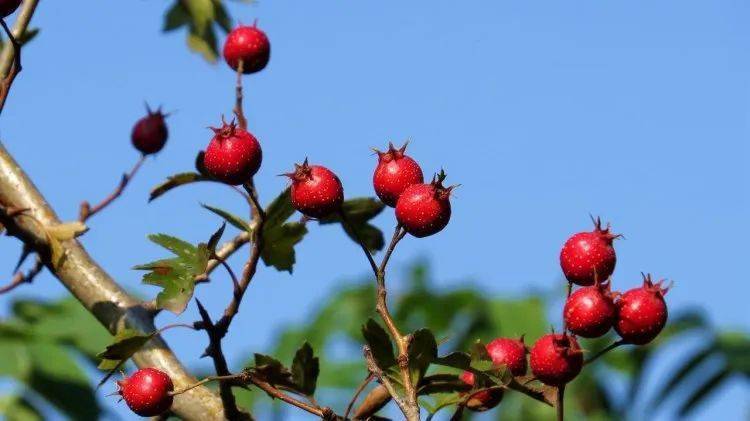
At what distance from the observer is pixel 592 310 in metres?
1.71

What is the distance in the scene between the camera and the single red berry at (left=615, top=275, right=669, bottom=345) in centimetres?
175

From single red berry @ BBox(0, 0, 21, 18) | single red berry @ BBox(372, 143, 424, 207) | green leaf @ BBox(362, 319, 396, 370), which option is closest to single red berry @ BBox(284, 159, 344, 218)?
single red berry @ BBox(372, 143, 424, 207)

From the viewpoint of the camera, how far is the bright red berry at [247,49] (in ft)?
8.54

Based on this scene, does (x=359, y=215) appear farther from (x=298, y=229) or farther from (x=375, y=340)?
(x=375, y=340)

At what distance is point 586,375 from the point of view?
676cm

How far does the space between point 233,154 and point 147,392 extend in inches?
14.7

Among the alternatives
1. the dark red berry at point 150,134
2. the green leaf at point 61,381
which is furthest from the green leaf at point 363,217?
the green leaf at point 61,381

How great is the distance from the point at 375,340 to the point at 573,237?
1.04ft

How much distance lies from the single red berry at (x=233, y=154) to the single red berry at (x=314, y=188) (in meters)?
0.07

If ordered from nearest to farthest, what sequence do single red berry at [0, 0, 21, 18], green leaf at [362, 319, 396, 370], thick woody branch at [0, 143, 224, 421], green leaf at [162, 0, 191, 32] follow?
green leaf at [362, 319, 396, 370]
single red berry at [0, 0, 21, 18]
thick woody branch at [0, 143, 224, 421]
green leaf at [162, 0, 191, 32]

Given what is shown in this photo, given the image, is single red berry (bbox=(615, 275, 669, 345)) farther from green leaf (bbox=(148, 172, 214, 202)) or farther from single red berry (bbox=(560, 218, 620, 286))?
green leaf (bbox=(148, 172, 214, 202))

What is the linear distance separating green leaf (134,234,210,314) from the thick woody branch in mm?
213

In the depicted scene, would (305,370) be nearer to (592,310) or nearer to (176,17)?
(592,310)

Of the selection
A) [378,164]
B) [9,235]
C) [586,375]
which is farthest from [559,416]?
[586,375]
